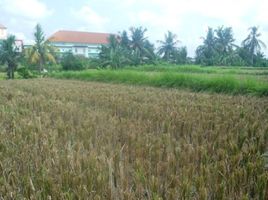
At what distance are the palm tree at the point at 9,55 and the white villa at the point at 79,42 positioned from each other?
28183 millimetres

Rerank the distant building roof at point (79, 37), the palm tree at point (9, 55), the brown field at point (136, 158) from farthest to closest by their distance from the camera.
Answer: the distant building roof at point (79, 37) → the palm tree at point (9, 55) → the brown field at point (136, 158)

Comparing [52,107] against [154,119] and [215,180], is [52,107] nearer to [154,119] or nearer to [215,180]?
[154,119]

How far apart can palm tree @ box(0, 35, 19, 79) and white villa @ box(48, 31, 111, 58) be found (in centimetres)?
2818

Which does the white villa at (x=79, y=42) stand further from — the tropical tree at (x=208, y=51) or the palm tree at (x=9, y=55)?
the palm tree at (x=9, y=55)

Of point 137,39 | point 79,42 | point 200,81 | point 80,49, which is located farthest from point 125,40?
point 200,81

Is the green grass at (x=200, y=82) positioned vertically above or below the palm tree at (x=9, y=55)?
below

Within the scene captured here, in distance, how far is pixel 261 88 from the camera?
890cm

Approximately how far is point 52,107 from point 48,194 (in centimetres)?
438

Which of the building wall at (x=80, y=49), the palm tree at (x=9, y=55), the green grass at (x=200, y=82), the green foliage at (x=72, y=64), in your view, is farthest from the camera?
the building wall at (x=80, y=49)

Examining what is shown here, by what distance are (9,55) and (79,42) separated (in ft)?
114

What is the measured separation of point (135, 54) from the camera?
37812 mm

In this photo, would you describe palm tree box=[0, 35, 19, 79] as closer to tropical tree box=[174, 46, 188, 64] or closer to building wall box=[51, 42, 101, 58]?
tropical tree box=[174, 46, 188, 64]

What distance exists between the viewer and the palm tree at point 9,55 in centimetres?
2997

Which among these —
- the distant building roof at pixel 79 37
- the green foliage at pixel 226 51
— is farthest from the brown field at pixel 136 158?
the distant building roof at pixel 79 37
